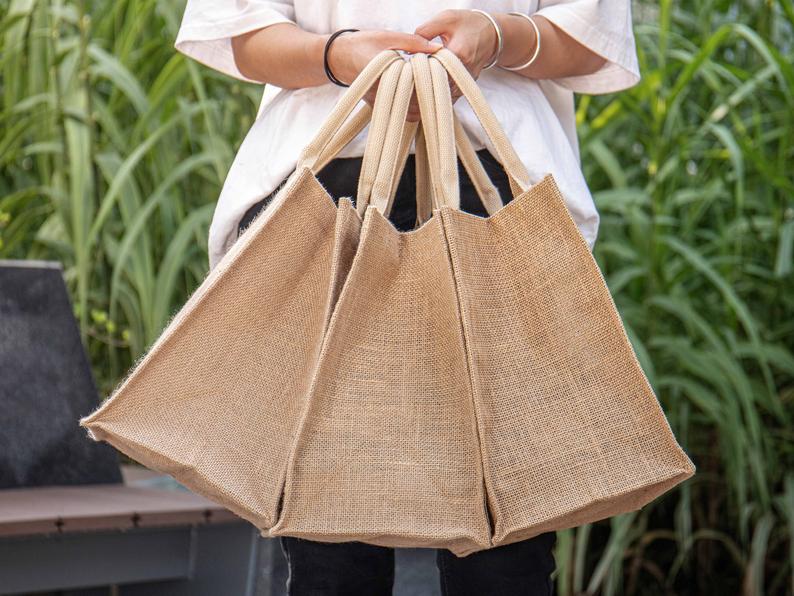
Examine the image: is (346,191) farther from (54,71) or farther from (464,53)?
(54,71)

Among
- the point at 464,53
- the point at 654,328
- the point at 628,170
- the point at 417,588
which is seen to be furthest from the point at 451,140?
the point at 628,170

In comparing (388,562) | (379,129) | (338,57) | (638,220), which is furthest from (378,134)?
(638,220)

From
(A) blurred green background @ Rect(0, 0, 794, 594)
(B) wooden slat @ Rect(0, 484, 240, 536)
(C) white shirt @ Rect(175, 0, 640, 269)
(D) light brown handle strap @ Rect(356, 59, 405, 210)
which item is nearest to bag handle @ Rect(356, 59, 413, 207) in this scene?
(D) light brown handle strap @ Rect(356, 59, 405, 210)

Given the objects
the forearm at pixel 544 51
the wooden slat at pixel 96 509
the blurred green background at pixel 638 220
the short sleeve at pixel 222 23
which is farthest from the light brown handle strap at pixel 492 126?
the blurred green background at pixel 638 220

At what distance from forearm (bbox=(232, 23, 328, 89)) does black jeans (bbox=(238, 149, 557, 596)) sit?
0.30 feet

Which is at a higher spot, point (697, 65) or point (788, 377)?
point (697, 65)

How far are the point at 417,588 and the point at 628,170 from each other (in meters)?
1.12

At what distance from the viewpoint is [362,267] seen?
98 cm

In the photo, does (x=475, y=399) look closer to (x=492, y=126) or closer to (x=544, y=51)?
(x=492, y=126)

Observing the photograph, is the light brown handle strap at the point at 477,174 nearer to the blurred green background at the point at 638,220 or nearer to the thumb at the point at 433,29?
the thumb at the point at 433,29

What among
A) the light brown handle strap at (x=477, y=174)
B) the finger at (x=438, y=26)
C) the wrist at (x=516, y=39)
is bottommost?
the light brown handle strap at (x=477, y=174)

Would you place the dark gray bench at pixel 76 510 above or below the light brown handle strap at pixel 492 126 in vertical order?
below

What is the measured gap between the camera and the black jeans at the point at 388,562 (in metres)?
1.12

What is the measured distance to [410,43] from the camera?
3.54 ft
